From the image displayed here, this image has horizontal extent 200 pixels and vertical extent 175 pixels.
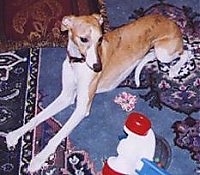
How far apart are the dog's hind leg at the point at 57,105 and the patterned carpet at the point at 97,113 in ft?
0.05

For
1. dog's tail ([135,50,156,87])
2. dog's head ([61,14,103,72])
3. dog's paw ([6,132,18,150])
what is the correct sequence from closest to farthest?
dog's head ([61,14,103,72]), dog's paw ([6,132,18,150]), dog's tail ([135,50,156,87])

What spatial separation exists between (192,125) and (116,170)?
0.33m

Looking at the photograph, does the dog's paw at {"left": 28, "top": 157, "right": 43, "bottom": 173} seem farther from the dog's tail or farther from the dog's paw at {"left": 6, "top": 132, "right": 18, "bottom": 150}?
the dog's tail

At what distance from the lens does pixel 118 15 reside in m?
2.31

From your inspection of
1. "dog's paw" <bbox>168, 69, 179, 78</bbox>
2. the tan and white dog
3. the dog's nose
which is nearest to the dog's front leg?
the tan and white dog

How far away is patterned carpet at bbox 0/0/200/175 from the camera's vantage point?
6.34ft

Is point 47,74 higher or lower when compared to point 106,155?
higher

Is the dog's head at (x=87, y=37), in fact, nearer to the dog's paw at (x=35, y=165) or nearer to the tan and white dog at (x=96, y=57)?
the tan and white dog at (x=96, y=57)

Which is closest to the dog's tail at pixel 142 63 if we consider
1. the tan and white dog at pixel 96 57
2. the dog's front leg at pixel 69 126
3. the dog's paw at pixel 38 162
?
the tan and white dog at pixel 96 57

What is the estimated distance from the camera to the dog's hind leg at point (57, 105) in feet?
6.47

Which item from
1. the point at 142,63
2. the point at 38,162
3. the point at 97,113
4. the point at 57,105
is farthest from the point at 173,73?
the point at 38,162

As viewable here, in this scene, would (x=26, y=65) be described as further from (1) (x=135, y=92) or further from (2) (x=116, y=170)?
(2) (x=116, y=170)

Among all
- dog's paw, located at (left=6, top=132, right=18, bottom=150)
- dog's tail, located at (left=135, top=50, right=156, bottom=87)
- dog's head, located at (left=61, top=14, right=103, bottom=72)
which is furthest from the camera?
dog's tail, located at (left=135, top=50, right=156, bottom=87)

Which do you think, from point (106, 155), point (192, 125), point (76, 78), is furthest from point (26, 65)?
point (192, 125)
